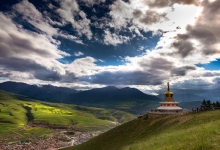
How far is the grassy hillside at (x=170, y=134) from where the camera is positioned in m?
27.6

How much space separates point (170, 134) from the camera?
126 feet

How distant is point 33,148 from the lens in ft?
429

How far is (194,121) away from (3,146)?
145708 millimetres

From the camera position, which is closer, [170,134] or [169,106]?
[170,134]

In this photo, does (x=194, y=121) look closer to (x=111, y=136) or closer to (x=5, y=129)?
(x=111, y=136)

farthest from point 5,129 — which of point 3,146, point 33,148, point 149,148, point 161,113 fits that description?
point 149,148

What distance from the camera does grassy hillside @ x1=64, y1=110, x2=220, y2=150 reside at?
27.6 m

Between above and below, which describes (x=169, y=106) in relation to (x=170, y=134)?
above

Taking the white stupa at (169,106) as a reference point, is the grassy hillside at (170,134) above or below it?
below

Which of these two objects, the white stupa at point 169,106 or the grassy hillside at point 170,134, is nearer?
the grassy hillside at point 170,134

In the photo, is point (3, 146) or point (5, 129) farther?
point (5, 129)

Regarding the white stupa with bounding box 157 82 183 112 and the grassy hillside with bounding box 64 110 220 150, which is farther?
the white stupa with bounding box 157 82 183 112

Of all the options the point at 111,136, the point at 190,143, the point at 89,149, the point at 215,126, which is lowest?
the point at 89,149

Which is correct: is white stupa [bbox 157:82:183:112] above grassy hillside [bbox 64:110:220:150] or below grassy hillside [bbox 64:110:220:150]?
above
